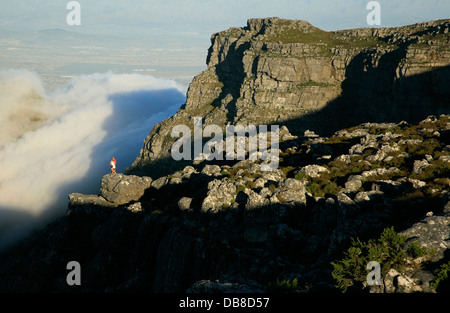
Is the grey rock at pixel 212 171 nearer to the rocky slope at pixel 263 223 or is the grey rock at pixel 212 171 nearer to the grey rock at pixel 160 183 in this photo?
the rocky slope at pixel 263 223

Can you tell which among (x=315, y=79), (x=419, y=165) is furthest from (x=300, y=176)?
(x=315, y=79)

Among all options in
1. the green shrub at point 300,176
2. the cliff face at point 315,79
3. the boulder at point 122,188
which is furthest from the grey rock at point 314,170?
the cliff face at point 315,79

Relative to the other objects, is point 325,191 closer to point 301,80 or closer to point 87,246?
point 87,246

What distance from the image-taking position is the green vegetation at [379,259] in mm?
15359

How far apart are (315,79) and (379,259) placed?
14168 cm

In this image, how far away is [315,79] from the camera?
147 metres

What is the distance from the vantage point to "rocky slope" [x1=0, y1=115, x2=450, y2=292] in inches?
769

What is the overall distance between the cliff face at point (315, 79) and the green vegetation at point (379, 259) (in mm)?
103747

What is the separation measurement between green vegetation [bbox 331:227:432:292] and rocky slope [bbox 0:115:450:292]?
31cm

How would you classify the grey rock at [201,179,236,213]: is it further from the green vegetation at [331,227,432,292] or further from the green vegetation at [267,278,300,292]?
the green vegetation at [331,227,432,292]

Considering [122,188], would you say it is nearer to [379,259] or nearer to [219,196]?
[219,196]

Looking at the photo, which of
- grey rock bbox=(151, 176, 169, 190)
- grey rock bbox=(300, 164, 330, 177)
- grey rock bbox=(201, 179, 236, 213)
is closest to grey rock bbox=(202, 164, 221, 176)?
grey rock bbox=(151, 176, 169, 190)

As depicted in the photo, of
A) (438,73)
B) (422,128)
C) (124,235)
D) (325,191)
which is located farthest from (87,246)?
(438,73)
